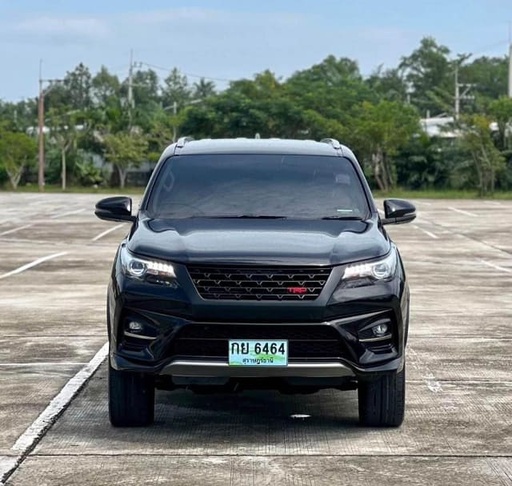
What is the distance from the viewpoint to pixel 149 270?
24.1 ft

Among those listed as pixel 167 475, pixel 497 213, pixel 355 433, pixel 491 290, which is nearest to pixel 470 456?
pixel 355 433

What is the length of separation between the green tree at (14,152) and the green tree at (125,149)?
476 cm

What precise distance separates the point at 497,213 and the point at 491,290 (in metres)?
24.8

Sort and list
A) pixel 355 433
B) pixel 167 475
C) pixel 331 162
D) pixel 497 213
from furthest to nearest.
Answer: pixel 497 213, pixel 331 162, pixel 355 433, pixel 167 475

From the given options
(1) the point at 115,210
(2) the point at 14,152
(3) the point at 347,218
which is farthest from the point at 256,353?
(2) the point at 14,152

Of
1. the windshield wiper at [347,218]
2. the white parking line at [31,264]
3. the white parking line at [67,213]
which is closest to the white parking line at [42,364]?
the windshield wiper at [347,218]

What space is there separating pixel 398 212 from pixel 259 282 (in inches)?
82.6

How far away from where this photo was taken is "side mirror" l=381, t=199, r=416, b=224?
355 inches

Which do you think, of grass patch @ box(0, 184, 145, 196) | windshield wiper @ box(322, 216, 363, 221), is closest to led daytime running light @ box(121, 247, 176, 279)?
windshield wiper @ box(322, 216, 363, 221)

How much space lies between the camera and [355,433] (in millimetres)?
7742

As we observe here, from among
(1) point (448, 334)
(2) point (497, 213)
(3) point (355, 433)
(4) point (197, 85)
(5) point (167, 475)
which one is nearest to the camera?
(5) point (167, 475)

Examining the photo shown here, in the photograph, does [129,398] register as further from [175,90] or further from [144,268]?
[175,90]

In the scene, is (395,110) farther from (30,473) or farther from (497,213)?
(30,473)

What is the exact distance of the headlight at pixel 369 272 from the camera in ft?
24.0
